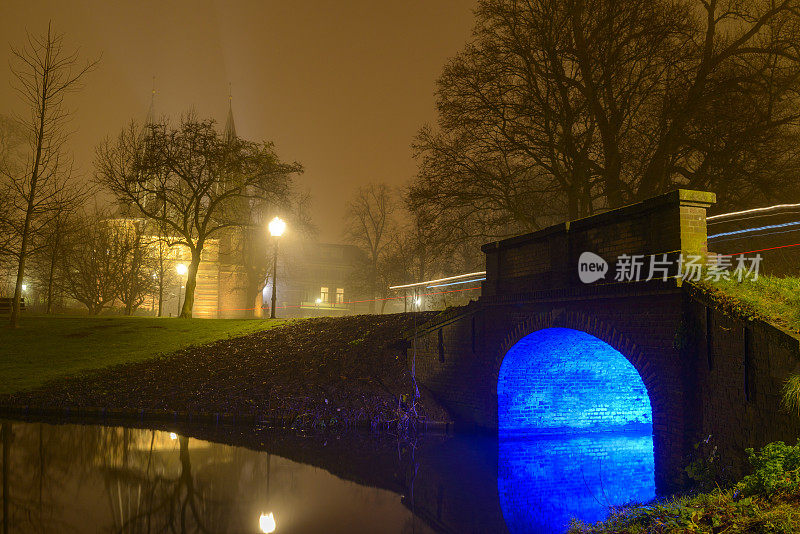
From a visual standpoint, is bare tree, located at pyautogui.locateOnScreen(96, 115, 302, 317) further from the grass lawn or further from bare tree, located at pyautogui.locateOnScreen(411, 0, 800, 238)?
bare tree, located at pyautogui.locateOnScreen(411, 0, 800, 238)

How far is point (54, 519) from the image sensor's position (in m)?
7.06

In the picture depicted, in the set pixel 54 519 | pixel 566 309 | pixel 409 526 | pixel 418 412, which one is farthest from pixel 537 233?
pixel 54 519

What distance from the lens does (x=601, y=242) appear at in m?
10.7

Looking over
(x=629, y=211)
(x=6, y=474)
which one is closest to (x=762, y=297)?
(x=629, y=211)

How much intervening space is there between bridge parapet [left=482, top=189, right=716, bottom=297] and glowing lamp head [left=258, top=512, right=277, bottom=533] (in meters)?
6.54

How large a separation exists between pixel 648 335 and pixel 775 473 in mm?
3392

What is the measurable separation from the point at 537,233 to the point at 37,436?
36.0 feet

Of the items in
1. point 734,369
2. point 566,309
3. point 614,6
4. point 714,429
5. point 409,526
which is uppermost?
point 614,6

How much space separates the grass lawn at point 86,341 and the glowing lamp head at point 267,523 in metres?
13.3

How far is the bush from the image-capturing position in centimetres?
589

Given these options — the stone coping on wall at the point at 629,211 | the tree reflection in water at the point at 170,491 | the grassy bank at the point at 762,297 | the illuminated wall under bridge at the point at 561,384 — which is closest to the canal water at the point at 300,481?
the tree reflection in water at the point at 170,491

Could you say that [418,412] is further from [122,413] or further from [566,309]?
[122,413]

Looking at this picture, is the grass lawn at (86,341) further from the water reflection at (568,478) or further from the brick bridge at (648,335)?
the water reflection at (568,478)

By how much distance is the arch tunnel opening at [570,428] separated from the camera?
9.12m
